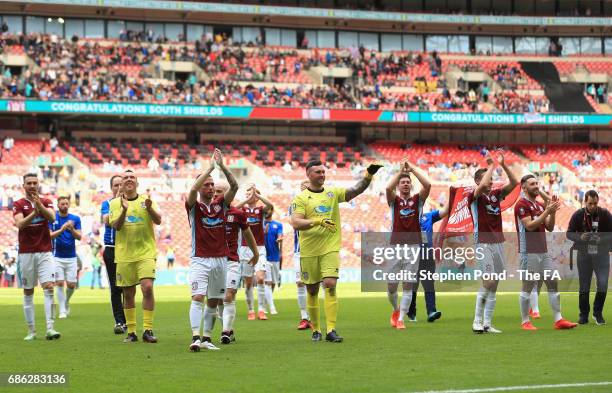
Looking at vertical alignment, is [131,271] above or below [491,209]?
below

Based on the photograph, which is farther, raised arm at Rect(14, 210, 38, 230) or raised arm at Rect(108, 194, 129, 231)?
raised arm at Rect(14, 210, 38, 230)

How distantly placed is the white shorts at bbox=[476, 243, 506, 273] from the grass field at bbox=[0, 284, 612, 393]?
1056mm

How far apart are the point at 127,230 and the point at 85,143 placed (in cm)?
4653

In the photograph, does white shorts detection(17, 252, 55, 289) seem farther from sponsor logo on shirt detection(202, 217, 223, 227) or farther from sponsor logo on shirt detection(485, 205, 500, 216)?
sponsor logo on shirt detection(485, 205, 500, 216)

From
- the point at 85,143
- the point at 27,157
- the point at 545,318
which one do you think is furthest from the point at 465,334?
the point at 85,143

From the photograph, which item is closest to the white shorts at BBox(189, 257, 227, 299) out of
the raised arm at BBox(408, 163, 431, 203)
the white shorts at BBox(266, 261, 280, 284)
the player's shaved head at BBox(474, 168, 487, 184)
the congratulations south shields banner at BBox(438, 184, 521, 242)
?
the raised arm at BBox(408, 163, 431, 203)

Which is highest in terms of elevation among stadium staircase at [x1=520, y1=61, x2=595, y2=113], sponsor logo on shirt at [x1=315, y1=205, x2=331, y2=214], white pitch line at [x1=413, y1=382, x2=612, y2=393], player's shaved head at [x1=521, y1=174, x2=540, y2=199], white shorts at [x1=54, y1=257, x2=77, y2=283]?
stadium staircase at [x1=520, y1=61, x2=595, y2=113]

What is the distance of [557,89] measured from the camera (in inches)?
2832

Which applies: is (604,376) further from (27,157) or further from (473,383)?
(27,157)

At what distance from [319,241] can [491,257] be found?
2774 millimetres

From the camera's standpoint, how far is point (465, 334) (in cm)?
1513

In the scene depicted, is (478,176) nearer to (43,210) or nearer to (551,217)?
(551,217)

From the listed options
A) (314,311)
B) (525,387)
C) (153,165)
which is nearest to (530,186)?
(314,311)

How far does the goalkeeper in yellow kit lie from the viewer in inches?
559
